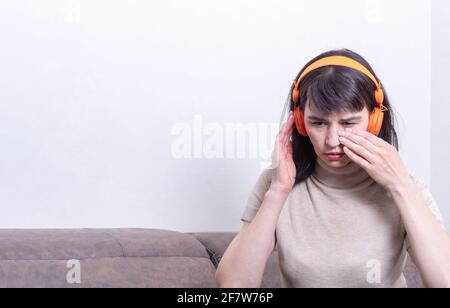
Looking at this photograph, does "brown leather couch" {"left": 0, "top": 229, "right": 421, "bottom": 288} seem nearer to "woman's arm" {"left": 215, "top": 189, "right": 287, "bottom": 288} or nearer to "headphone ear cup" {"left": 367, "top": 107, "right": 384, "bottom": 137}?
"woman's arm" {"left": 215, "top": 189, "right": 287, "bottom": 288}

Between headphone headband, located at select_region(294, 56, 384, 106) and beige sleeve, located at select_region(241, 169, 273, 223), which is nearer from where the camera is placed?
headphone headband, located at select_region(294, 56, 384, 106)

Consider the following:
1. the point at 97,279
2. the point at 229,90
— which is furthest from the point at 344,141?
the point at 229,90

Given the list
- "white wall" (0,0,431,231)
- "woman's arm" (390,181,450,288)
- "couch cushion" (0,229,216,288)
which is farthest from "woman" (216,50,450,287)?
"white wall" (0,0,431,231)

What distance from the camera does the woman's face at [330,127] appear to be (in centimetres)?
155

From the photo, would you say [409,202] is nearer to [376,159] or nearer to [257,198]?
[376,159]

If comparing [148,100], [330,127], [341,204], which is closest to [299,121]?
[330,127]

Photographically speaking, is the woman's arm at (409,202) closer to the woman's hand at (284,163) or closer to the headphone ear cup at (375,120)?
the headphone ear cup at (375,120)

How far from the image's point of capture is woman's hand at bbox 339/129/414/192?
1.55 metres

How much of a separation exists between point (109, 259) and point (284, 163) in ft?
1.45

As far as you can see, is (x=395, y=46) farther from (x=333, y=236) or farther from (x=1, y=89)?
(x=1, y=89)

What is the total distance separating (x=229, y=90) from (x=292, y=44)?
0.26 metres

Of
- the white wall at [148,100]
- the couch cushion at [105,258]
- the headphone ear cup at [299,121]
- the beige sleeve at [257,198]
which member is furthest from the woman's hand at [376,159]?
the white wall at [148,100]

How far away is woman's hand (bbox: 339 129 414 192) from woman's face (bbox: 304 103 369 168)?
0.02m

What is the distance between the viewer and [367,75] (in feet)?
5.17
